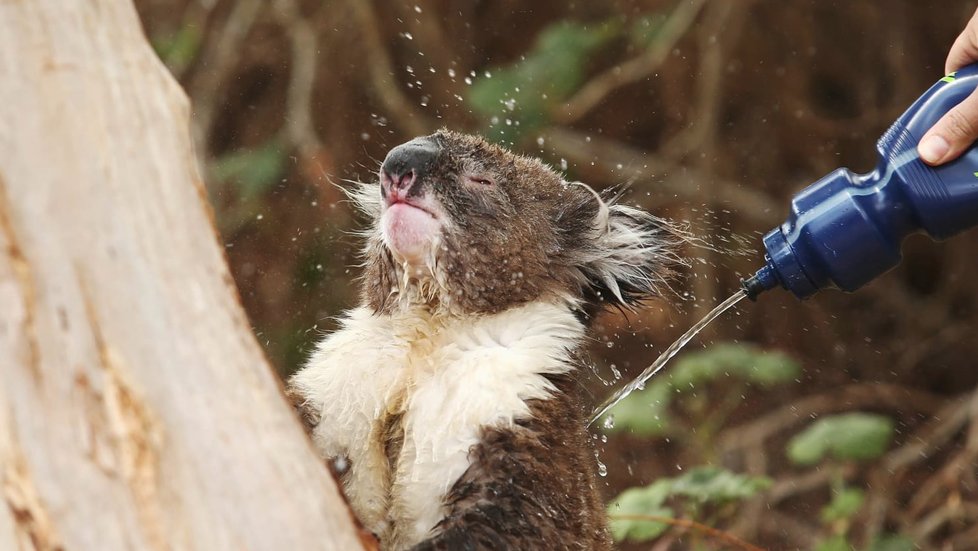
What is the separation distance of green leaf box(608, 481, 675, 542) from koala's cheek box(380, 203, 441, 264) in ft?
3.66

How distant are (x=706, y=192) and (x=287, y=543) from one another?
5.16 metres

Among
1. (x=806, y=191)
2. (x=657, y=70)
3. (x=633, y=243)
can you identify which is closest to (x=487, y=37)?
(x=657, y=70)

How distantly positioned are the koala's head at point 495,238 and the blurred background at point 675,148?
2798mm

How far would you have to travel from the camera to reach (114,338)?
1641 millimetres

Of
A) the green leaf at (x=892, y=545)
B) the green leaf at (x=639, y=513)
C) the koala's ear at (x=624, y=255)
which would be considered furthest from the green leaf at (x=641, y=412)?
the koala's ear at (x=624, y=255)

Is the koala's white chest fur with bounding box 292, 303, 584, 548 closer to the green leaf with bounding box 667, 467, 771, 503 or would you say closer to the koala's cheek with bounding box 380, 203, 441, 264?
the koala's cheek with bounding box 380, 203, 441, 264

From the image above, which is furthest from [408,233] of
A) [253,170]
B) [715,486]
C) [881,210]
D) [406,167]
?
[253,170]

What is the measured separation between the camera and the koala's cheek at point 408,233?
2736mm

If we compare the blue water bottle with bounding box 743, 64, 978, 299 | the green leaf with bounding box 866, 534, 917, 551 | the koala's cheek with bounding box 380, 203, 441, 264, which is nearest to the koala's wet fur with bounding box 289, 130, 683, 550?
the koala's cheek with bounding box 380, 203, 441, 264

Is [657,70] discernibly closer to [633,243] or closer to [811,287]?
[633,243]

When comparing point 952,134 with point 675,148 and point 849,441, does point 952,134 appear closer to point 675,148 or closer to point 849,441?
point 849,441

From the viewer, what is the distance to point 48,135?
1653 millimetres

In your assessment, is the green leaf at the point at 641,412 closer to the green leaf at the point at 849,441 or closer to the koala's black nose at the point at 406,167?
the green leaf at the point at 849,441

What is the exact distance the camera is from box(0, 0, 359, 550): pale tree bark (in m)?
1.60
